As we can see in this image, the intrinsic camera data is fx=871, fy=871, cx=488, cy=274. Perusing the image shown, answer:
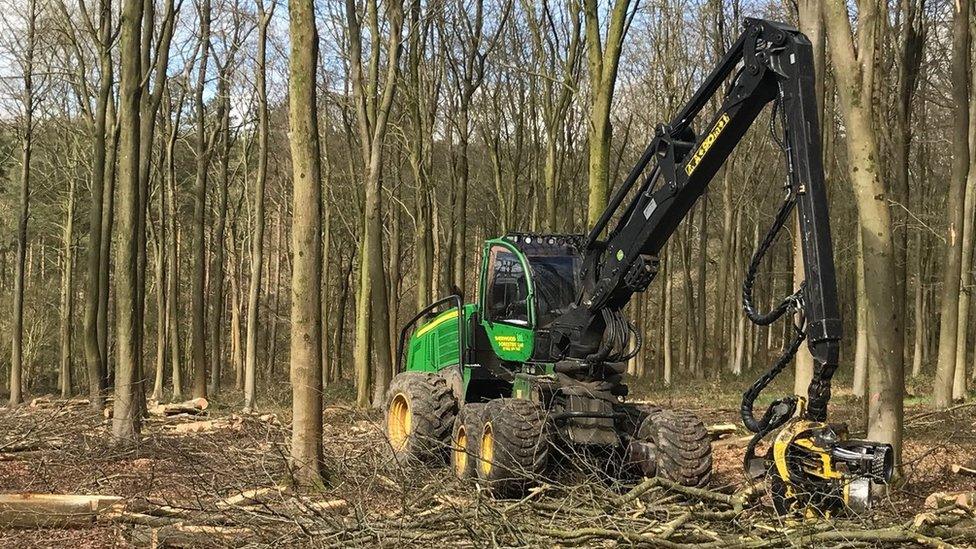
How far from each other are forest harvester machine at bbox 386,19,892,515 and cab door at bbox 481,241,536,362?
0.02 m

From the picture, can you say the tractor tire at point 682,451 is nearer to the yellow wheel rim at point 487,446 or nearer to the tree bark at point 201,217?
the yellow wheel rim at point 487,446

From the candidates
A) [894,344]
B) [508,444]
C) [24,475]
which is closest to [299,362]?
[508,444]

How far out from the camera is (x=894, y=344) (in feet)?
25.5

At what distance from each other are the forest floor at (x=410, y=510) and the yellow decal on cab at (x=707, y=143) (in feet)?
9.06

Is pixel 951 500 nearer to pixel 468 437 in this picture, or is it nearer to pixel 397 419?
pixel 468 437

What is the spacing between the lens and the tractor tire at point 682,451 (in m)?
7.76

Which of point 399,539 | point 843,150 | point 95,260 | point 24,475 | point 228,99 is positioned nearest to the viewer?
point 399,539

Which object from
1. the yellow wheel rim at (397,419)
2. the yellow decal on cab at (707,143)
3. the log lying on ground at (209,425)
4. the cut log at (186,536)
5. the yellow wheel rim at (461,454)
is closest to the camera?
the cut log at (186,536)

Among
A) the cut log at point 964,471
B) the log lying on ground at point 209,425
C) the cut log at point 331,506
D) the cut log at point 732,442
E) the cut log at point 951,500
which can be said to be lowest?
the log lying on ground at point 209,425

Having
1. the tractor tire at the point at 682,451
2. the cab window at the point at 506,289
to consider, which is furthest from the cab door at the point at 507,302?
the tractor tire at the point at 682,451

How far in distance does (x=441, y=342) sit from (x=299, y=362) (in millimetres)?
3416

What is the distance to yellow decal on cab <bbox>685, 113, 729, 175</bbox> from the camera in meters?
7.32

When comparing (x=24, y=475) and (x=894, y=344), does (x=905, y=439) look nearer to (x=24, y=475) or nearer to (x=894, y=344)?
(x=894, y=344)

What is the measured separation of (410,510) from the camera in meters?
6.37
